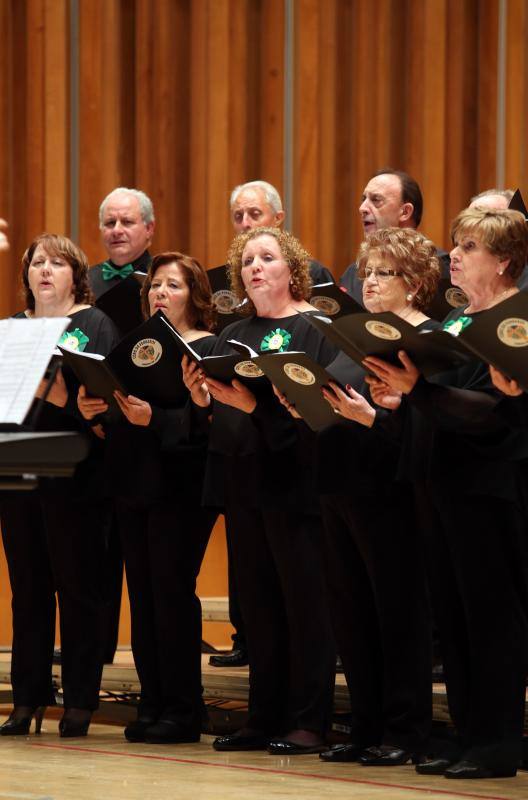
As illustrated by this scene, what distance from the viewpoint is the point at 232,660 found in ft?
15.2

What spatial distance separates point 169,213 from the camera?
609 cm

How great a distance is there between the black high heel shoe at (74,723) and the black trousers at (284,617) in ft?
1.84

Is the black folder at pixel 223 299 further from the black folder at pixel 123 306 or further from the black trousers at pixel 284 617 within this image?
the black trousers at pixel 284 617

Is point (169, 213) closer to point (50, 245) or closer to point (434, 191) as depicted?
point (434, 191)

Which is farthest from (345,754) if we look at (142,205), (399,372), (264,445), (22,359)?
(142,205)

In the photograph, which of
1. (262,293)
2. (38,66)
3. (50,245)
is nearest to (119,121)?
(38,66)

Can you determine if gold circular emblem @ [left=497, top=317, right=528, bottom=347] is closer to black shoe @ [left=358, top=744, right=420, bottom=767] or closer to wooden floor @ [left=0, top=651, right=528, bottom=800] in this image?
wooden floor @ [left=0, top=651, right=528, bottom=800]

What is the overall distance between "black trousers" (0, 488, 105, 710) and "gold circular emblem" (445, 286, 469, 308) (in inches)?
45.0

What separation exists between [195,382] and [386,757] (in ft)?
3.51

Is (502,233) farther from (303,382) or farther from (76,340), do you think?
(76,340)

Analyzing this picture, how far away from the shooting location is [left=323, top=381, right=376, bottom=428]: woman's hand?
332 centimetres

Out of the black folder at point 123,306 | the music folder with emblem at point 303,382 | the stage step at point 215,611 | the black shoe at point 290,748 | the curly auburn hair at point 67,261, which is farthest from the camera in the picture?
the stage step at point 215,611

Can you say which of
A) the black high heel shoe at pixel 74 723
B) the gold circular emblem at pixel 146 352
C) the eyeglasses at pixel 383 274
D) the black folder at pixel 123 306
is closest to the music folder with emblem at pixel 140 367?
the gold circular emblem at pixel 146 352

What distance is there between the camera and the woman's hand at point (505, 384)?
299 cm
